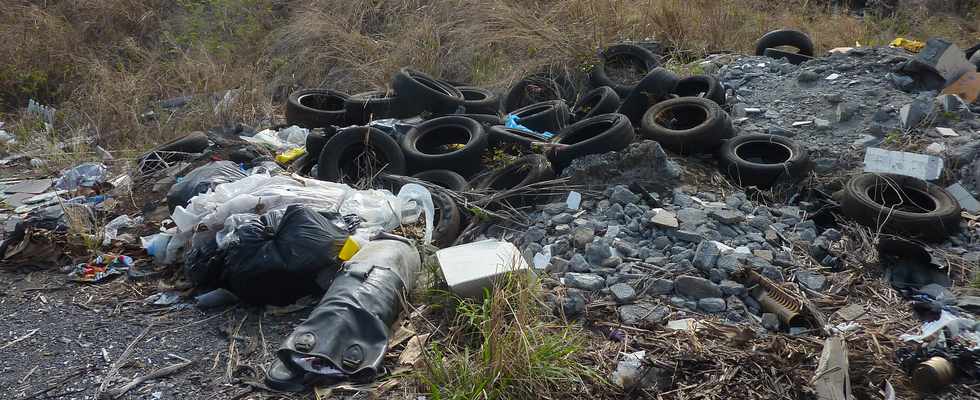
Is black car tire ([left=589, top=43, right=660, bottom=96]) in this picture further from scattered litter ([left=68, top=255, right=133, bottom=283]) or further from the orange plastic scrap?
scattered litter ([left=68, top=255, right=133, bottom=283])

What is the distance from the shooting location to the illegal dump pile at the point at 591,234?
2.99 meters

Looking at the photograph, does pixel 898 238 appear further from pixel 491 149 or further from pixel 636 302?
pixel 491 149

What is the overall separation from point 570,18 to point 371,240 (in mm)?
5021

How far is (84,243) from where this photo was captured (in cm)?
456

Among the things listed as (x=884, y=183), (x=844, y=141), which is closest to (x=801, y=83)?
(x=844, y=141)

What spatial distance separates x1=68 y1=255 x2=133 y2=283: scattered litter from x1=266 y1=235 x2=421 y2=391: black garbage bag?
5.70 ft

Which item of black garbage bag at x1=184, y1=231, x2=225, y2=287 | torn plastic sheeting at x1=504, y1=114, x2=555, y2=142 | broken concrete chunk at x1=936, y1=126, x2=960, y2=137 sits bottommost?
torn plastic sheeting at x1=504, y1=114, x2=555, y2=142

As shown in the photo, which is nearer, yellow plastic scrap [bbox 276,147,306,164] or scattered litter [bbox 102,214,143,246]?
scattered litter [bbox 102,214,143,246]

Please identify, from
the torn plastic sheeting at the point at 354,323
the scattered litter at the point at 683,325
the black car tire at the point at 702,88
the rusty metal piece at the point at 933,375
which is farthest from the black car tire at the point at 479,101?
the rusty metal piece at the point at 933,375

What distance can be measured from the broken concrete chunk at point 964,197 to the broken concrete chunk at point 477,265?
318cm

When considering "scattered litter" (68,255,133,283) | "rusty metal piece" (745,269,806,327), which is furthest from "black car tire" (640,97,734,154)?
"scattered litter" (68,255,133,283)

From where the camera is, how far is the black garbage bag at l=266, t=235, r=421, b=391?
3006 mm

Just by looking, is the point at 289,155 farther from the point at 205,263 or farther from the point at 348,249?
the point at 348,249

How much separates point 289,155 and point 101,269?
207 centimetres
